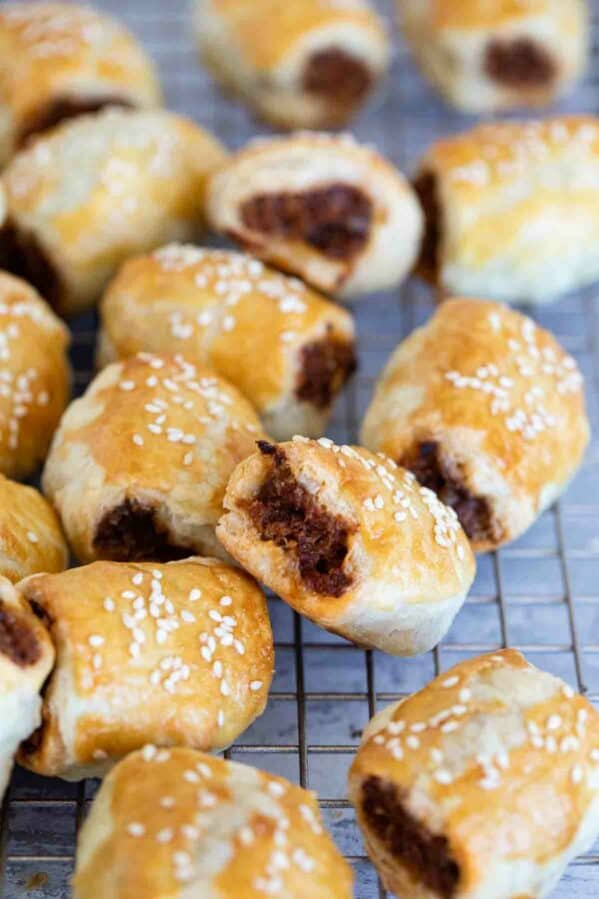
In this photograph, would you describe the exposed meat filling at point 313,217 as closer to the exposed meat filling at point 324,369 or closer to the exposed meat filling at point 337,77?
the exposed meat filling at point 324,369

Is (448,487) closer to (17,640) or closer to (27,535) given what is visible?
(27,535)

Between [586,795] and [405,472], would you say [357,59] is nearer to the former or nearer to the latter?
[405,472]

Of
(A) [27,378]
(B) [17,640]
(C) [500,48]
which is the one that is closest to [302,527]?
(B) [17,640]

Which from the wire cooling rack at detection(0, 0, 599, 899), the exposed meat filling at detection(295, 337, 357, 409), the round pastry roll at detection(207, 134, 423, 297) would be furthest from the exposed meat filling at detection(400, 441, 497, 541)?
the round pastry roll at detection(207, 134, 423, 297)

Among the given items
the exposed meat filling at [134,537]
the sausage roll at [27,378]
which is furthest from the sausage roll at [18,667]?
the sausage roll at [27,378]

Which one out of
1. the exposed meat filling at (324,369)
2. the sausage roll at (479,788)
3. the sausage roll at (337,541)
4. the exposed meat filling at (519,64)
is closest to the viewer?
the sausage roll at (479,788)

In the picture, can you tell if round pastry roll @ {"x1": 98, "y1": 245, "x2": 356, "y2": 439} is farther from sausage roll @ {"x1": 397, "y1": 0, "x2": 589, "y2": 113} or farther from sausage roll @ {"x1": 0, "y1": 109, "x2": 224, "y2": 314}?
sausage roll @ {"x1": 397, "y1": 0, "x2": 589, "y2": 113}

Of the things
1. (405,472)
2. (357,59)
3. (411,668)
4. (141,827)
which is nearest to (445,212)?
(357,59)
